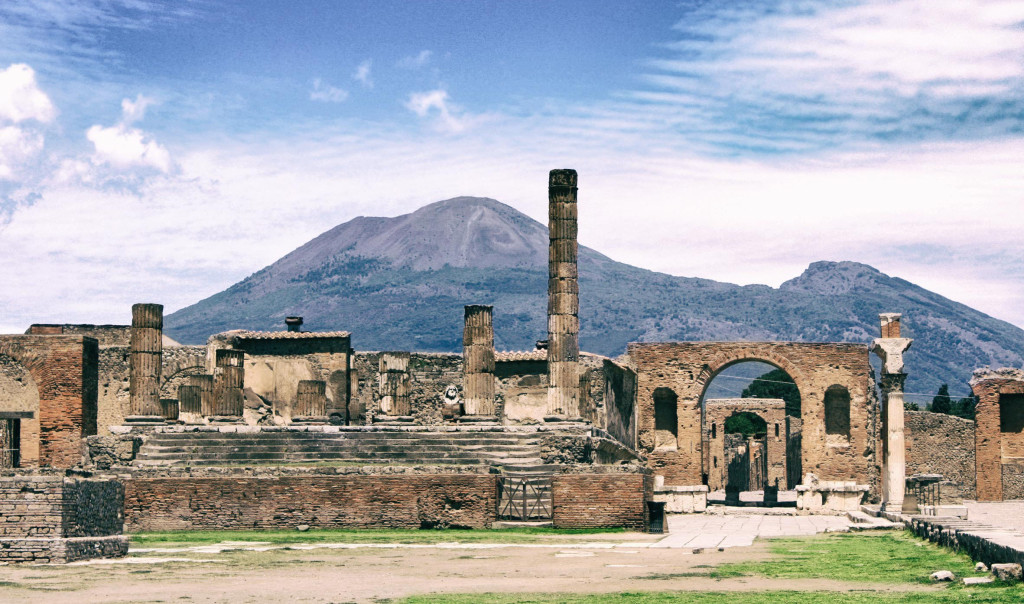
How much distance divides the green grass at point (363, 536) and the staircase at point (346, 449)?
379 cm

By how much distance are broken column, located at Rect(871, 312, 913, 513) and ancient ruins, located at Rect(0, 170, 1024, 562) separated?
0.18 ft

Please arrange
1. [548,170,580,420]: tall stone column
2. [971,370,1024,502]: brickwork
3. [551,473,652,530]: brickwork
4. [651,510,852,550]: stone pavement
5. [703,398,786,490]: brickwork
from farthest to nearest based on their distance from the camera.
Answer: [703,398,786,490]: brickwork, [971,370,1024,502]: brickwork, [548,170,580,420]: tall stone column, [551,473,652,530]: brickwork, [651,510,852,550]: stone pavement

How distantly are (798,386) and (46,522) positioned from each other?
1094 inches

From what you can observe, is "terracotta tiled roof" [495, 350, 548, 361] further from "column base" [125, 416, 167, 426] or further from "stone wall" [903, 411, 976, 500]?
"column base" [125, 416, 167, 426]

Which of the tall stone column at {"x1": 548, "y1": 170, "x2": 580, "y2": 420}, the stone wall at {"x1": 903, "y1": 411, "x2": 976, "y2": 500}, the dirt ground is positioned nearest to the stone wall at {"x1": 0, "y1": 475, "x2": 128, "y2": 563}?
the dirt ground

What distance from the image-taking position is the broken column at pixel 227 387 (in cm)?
3619

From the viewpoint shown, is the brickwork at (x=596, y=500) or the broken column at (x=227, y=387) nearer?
the brickwork at (x=596, y=500)

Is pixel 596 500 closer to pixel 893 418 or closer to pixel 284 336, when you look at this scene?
pixel 893 418

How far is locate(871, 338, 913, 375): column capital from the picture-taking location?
3494 centimetres

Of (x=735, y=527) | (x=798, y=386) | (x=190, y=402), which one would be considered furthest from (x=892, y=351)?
(x=190, y=402)

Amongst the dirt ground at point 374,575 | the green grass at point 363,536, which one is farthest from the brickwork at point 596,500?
the dirt ground at point 374,575

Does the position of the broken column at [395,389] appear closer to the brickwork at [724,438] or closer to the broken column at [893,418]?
the broken column at [893,418]

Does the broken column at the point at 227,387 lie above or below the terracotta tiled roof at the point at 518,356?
below

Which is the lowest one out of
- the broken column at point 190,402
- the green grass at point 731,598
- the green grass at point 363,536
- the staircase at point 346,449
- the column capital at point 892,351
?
the green grass at point 363,536
